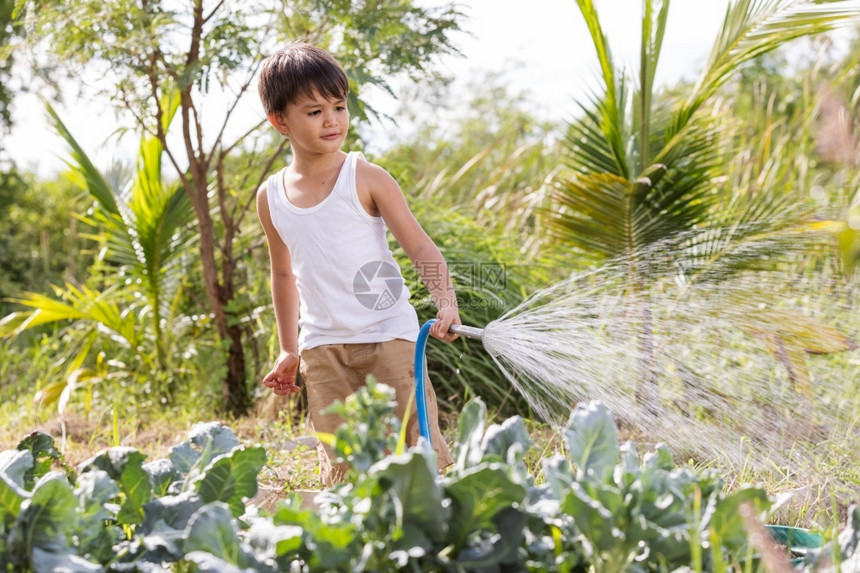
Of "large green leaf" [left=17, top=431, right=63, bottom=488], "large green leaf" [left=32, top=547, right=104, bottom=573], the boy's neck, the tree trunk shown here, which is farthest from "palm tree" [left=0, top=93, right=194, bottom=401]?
"large green leaf" [left=32, top=547, right=104, bottom=573]

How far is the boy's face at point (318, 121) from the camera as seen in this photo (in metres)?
2.33

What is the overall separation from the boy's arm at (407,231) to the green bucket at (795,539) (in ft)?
3.26

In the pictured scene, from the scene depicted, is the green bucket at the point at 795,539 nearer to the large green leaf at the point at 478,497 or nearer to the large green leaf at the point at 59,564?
the large green leaf at the point at 478,497

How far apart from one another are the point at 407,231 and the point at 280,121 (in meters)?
0.56

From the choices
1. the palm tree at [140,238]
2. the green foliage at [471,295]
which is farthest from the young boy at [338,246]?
→ the palm tree at [140,238]

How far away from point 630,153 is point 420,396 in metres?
2.07

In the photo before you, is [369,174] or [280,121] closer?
[369,174]

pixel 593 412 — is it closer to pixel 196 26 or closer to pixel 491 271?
pixel 491 271

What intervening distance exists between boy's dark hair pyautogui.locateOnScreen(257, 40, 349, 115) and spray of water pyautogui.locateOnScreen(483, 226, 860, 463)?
1.24 meters

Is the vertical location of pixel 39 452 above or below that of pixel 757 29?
below

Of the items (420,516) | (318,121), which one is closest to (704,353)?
(318,121)

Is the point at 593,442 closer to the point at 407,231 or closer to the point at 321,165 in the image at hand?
the point at 407,231

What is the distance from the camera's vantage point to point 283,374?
8.34 ft

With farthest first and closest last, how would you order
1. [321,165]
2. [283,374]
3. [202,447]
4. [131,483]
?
1. [283,374]
2. [321,165]
3. [202,447]
4. [131,483]
